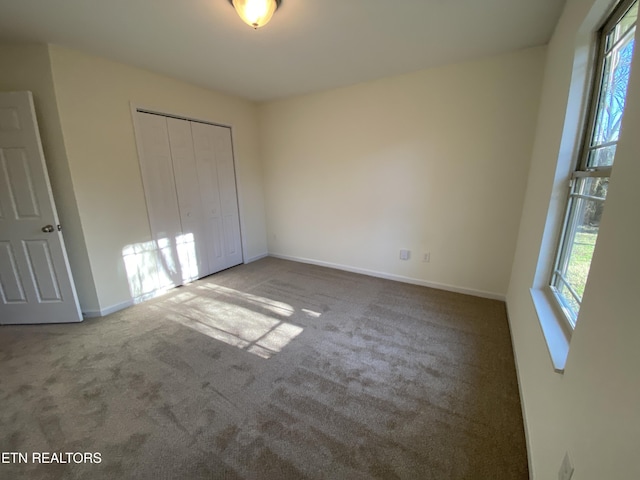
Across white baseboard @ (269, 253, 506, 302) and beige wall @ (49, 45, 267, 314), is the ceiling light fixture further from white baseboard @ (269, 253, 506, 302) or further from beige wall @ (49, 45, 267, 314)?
white baseboard @ (269, 253, 506, 302)

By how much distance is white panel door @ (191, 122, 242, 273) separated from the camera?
11.4ft

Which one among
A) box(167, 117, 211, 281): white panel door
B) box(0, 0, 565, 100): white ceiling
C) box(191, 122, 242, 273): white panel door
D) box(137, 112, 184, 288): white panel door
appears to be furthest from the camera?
box(191, 122, 242, 273): white panel door

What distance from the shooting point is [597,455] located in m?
0.69

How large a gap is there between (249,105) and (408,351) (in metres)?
4.01

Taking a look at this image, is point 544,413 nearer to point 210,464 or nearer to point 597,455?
point 597,455

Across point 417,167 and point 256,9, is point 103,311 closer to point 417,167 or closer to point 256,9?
point 256,9

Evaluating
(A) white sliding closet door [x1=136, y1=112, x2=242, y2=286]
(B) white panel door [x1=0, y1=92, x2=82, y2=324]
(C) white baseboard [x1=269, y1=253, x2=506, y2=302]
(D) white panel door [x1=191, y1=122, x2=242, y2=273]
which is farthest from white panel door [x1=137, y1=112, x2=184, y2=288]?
(C) white baseboard [x1=269, y1=253, x2=506, y2=302]

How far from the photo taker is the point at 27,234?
92.0 inches

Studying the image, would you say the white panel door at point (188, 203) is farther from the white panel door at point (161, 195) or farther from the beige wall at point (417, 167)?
the beige wall at point (417, 167)

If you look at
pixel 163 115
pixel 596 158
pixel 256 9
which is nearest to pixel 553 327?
pixel 596 158

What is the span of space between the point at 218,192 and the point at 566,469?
397cm

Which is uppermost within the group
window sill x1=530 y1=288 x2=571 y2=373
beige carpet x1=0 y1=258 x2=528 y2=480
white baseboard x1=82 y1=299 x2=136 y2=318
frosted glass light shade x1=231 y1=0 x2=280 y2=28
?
frosted glass light shade x1=231 y1=0 x2=280 y2=28

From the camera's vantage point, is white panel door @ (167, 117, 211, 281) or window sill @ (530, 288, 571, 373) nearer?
window sill @ (530, 288, 571, 373)

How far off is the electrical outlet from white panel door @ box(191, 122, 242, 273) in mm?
3823
